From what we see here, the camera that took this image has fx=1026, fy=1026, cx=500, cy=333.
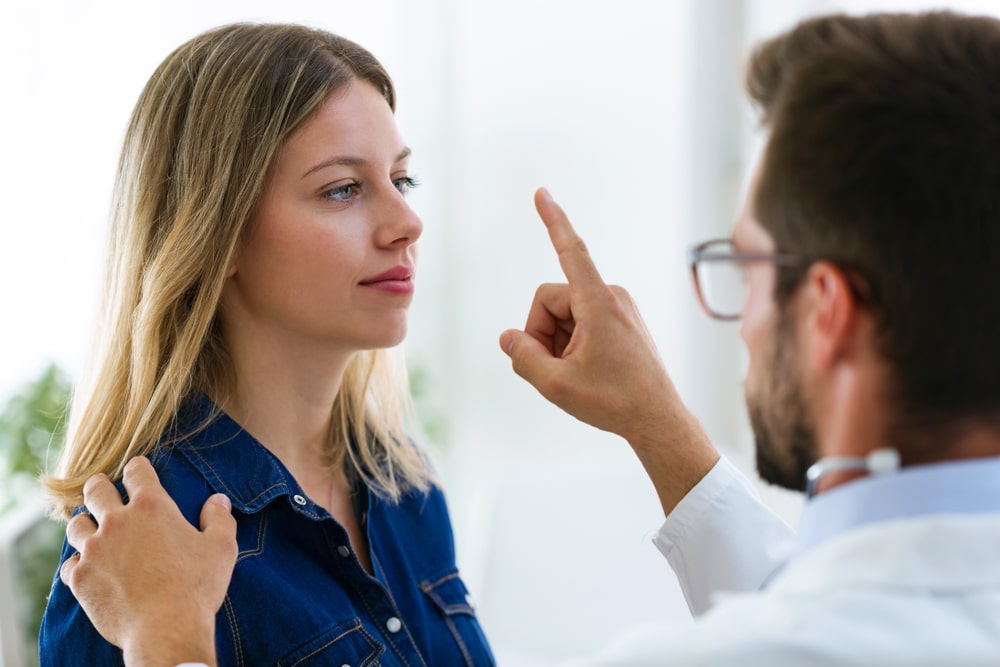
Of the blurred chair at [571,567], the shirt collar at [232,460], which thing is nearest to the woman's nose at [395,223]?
the shirt collar at [232,460]

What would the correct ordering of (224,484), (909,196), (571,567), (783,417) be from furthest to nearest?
1. (571,567)
2. (224,484)
3. (783,417)
4. (909,196)

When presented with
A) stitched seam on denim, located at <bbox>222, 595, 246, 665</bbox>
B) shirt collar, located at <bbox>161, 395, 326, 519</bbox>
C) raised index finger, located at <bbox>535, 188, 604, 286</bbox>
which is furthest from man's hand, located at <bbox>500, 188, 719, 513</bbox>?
stitched seam on denim, located at <bbox>222, 595, 246, 665</bbox>

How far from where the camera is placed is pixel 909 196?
891 millimetres

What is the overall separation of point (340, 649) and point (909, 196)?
35.4 inches

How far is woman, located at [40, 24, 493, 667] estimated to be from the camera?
1.40m

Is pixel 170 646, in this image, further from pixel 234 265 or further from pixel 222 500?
pixel 234 265

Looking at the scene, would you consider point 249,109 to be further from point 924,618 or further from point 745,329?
point 924,618

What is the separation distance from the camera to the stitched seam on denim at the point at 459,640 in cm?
155

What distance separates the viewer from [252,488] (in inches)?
55.3

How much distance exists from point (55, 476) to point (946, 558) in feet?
3.73

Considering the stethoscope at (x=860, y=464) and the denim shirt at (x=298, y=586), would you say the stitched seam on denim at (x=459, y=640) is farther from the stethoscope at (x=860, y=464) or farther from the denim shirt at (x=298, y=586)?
the stethoscope at (x=860, y=464)

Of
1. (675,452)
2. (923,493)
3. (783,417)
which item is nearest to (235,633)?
(675,452)

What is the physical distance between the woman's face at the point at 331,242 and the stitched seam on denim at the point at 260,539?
0.84ft

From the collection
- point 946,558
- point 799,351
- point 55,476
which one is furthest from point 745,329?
point 55,476
